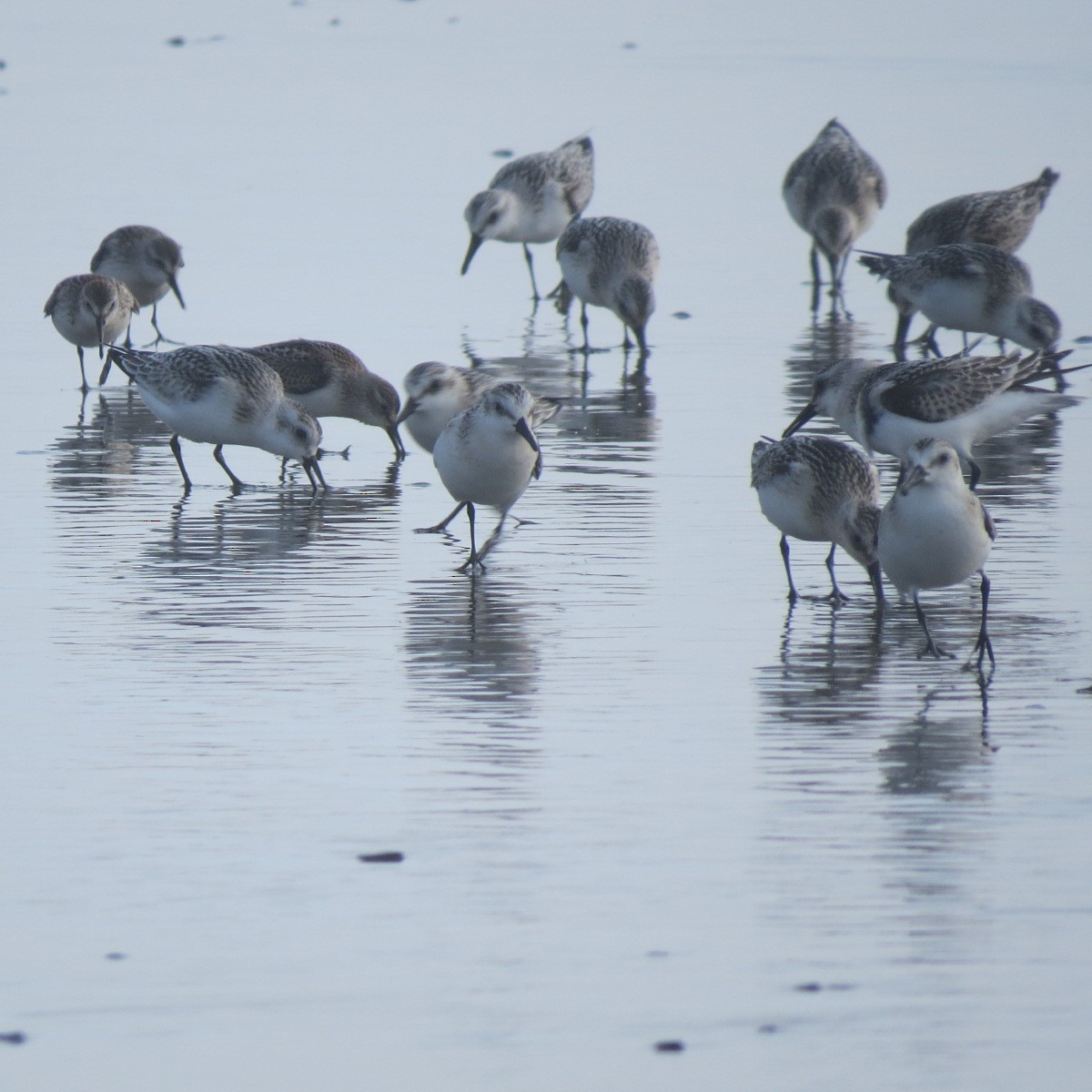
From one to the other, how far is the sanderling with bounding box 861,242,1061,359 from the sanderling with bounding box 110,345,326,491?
459 centimetres

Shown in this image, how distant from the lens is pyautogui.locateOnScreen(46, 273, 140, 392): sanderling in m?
14.9

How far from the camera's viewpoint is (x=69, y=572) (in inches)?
397

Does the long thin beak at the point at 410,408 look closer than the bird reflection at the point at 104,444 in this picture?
Yes

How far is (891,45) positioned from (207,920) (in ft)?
118

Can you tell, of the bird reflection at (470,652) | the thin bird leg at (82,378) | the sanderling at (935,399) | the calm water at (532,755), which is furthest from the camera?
the thin bird leg at (82,378)

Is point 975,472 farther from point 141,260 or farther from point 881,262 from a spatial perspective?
point 141,260

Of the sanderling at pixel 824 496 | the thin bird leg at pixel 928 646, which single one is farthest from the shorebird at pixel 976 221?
the thin bird leg at pixel 928 646

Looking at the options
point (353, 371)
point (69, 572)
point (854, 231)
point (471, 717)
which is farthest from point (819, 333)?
point (471, 717)

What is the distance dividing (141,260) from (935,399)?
299 inches

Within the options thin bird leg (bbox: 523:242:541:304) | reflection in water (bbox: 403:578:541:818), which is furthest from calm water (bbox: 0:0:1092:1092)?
thin bird leg (bbox: 523:242:541:304)

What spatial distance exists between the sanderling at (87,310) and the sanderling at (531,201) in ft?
14.5

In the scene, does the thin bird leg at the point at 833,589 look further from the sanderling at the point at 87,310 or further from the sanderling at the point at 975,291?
the sanderling at the point at 87,310

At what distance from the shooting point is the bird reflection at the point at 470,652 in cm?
802

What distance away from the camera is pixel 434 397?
11844mm
